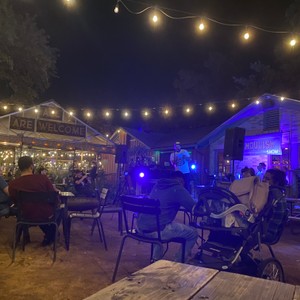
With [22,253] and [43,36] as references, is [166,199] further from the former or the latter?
[43,36]

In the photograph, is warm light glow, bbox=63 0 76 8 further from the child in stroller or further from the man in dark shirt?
the child in stroller

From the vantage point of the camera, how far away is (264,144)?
13.1 meters

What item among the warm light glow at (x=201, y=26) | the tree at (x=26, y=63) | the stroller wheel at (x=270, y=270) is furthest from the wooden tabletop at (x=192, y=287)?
the tree at (x=26, y=63)

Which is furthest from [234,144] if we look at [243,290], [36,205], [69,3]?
[243,290]

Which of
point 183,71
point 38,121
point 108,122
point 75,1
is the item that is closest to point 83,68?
point 108,122

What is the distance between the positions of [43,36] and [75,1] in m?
9.21

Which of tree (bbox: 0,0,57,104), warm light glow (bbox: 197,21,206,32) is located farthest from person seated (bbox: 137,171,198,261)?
tree (bbox: 0,0,57,104)

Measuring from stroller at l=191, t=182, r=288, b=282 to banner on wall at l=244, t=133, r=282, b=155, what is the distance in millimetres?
9228

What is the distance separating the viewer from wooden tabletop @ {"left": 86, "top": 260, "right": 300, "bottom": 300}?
4.37ft

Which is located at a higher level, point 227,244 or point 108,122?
point 108,122

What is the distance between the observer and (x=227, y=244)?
12.6ft

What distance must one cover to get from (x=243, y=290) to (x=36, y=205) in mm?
3767

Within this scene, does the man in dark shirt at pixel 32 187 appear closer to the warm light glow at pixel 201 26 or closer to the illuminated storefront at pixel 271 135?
the warm light glow at pixel 201 26

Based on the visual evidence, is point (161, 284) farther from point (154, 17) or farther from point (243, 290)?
point (154, 17)
